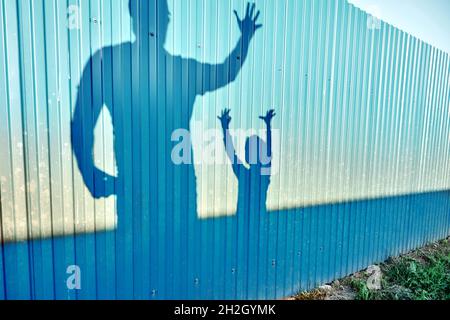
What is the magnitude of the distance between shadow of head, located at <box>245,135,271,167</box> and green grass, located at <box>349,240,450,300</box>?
2100mm

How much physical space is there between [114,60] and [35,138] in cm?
78

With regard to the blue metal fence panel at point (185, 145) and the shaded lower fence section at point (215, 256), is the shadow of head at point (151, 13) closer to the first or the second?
the blue metal fence panel at point (185, 145)

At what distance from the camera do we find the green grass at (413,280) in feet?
11.4

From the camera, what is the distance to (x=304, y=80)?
3.16 metres

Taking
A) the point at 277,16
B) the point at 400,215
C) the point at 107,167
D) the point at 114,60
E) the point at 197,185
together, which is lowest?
the point at 400,215

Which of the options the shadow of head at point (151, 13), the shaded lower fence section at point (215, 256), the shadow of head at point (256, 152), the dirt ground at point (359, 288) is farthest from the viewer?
the dirt ground at point (359, 288)

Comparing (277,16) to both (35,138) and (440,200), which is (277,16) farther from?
(440,200)

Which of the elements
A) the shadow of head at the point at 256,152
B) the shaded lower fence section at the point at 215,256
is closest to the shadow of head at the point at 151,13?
the shadow of head at the point at 256,152

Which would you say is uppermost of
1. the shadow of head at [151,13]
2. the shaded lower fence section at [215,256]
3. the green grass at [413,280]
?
the shadow of head at [151,13]

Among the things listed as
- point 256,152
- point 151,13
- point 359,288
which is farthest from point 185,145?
point 359,288

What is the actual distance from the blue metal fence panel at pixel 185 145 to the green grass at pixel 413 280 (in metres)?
0.36

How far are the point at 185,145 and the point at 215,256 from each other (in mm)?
1121

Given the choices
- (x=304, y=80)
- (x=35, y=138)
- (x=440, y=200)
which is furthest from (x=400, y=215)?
(x=35, y=138)

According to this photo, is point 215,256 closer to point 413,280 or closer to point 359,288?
point 359,288
